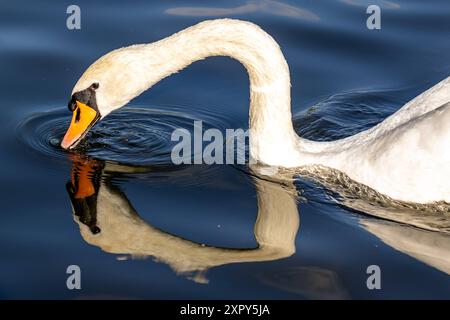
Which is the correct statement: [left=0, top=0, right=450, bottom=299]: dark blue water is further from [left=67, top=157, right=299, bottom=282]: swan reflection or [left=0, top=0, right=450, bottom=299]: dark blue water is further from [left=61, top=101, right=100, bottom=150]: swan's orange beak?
[left=61, top=101, right=100, bottom=150]: swan's orange beak

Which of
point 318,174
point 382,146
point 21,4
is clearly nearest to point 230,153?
point 318,174

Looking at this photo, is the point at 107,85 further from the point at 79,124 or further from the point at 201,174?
the point at 201,174

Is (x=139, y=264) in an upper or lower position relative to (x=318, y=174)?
lower

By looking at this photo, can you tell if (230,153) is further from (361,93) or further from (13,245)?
(13,245)

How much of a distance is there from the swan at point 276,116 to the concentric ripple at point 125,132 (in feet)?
1.24

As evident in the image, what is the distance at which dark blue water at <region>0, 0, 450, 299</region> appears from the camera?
764 cm

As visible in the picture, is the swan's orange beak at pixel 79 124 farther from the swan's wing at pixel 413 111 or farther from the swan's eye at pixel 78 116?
the swan's wing at pixel 413 111

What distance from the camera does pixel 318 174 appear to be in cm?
941

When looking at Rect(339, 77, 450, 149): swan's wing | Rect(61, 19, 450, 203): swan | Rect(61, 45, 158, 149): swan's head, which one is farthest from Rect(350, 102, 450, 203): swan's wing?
Rect(61, 45, 158, 149): swan's head

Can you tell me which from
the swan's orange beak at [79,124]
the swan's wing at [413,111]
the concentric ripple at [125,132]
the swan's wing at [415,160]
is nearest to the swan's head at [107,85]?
the swan's orange beak at [79,124]

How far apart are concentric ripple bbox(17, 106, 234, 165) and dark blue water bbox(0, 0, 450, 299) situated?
2 centimetres
